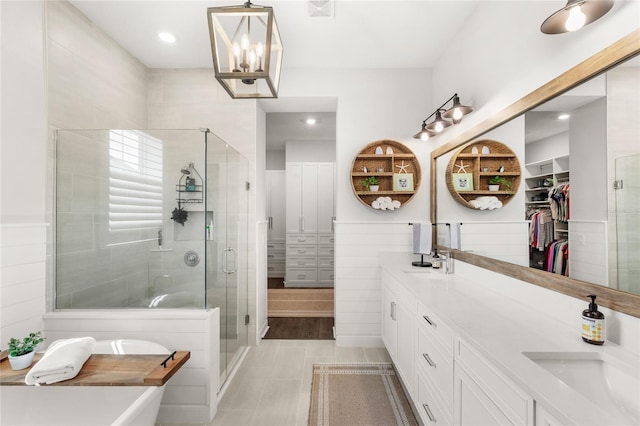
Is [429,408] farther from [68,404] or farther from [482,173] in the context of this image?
[68,404]

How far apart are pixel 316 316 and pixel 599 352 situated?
11.0ft

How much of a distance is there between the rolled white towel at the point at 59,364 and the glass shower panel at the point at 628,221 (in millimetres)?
2457

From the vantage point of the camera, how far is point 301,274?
18.3ft

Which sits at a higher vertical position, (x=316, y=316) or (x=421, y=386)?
(x=421, y=386)

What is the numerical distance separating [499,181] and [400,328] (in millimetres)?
1263

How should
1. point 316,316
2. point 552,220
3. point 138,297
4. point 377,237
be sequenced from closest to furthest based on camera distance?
point 552,220 < point 138,297 < point 377,237 < point 316,316

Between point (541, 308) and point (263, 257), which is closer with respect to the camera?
point (541, 308)

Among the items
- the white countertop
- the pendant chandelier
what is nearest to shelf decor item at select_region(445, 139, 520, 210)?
the white countertop

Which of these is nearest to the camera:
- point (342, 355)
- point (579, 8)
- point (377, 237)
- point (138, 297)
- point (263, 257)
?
point (579, 8)

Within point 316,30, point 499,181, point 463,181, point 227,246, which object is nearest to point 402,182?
point 463,181

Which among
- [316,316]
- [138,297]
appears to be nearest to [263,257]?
[316,316]

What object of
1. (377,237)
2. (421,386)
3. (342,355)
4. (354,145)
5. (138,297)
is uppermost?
(354,145)

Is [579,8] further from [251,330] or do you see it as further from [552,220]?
[251,330]

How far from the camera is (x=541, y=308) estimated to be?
1.55m
